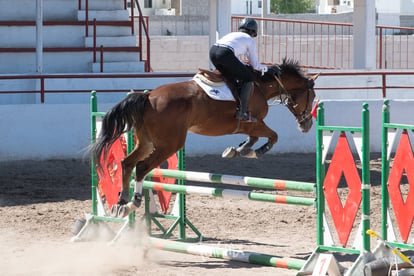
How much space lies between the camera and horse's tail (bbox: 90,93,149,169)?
26.8ft

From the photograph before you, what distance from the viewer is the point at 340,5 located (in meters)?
43.8

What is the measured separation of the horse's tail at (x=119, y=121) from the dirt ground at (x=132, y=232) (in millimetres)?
588

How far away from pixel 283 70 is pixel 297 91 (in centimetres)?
27

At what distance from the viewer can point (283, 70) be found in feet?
31.1

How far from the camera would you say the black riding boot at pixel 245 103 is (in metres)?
8.77

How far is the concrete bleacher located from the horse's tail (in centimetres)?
1037

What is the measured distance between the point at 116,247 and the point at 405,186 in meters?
4.75

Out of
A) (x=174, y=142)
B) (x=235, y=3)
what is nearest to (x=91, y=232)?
(x=174, y=142)

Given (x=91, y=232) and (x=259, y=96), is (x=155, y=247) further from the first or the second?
(x=259, y=96)

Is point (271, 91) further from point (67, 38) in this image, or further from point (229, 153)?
point (67, 38)

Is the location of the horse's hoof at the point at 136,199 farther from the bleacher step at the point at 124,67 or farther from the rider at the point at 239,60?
the bleacher step at the point at 124,67

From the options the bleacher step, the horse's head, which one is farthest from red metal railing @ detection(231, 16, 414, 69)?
the horse's head

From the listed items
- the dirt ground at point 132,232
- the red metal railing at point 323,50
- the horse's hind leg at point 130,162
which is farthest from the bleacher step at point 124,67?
the horse's hind leg at point 130,162

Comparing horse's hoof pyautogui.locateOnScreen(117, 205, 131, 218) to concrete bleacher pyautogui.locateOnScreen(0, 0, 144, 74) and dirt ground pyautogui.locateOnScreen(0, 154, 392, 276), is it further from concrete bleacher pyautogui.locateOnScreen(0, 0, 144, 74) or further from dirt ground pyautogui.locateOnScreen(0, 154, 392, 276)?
concrete bleacher pyautogui.locateOnScreen(0, 0, 144, 74)
